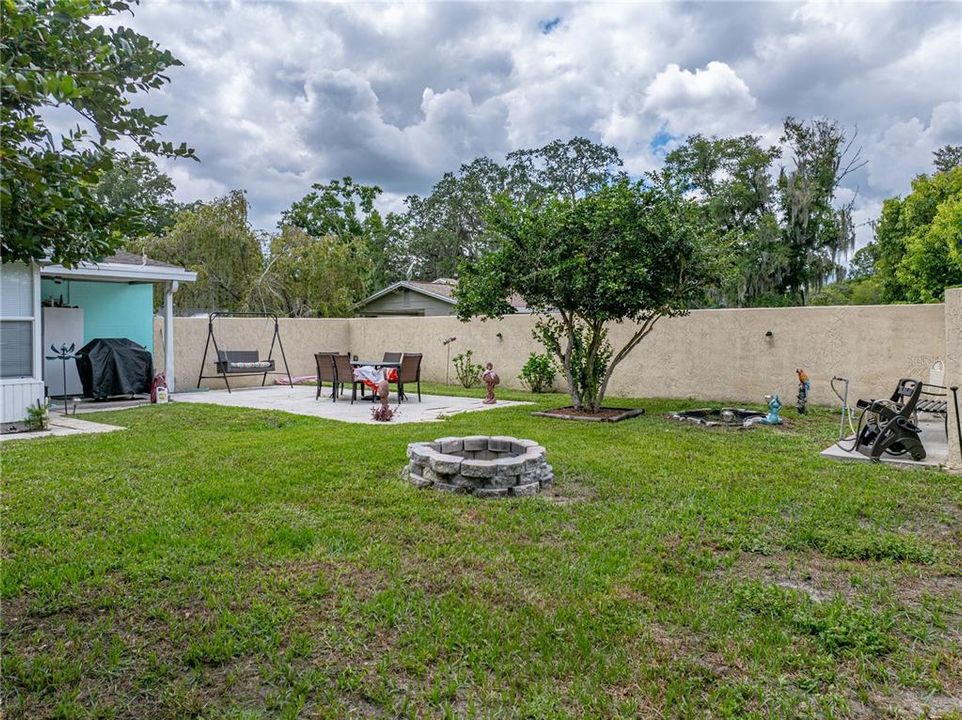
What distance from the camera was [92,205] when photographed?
6.66 ft

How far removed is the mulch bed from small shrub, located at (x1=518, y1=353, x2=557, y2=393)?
2.26m

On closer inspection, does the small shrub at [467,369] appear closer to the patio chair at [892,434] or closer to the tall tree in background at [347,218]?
the patio chair at [892,434]

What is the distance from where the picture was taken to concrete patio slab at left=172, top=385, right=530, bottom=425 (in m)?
8.34

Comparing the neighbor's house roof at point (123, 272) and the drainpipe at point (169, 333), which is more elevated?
the neighbor's house roof at point (123, 272)

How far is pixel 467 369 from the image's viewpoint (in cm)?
1258

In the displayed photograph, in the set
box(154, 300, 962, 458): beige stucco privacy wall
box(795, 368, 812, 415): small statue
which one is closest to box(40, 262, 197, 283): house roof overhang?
box(154, 300, 962, 458): beige stucco privacy wall

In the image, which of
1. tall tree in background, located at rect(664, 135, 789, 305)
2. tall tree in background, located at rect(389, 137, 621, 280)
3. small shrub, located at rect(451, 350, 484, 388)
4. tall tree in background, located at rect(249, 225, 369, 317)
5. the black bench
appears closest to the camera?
the black bench

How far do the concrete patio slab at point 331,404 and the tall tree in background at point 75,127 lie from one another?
576 cm

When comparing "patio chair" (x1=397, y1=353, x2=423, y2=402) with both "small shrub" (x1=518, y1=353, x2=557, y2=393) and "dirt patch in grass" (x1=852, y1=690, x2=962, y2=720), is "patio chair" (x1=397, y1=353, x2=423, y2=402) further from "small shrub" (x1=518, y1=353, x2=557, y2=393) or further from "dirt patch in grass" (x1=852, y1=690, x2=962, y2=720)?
"dirt patch in grass" (x1=852, y1=690, x2=962, y2=720)

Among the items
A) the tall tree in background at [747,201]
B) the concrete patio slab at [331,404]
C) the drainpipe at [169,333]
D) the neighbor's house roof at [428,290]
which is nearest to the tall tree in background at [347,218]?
the neighbor's house roof at [428,290]

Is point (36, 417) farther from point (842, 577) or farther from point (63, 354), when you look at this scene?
point (842, 577)

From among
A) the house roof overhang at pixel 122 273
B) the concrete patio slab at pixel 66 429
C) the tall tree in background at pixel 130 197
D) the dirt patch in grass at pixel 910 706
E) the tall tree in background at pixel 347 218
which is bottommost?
the dirt patch in grass at pixel 910 706

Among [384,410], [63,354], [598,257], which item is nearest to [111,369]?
[63,354]

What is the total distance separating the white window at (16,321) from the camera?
730 cm
